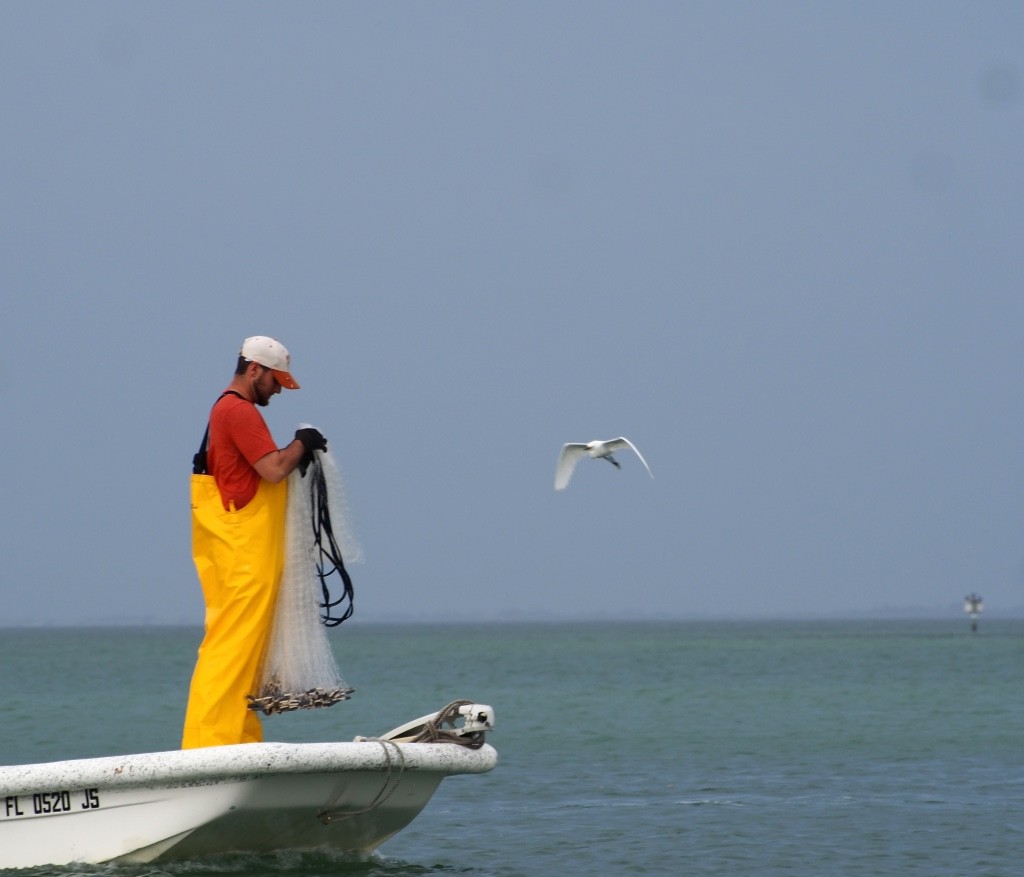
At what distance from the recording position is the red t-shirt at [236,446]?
8289mm

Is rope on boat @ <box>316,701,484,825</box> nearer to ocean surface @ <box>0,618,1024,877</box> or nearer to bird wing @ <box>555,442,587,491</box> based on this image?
ocean surface @ <box>0,618,1024,877</box>

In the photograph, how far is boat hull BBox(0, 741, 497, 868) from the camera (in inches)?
322

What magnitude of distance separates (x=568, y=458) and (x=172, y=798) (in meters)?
6.28

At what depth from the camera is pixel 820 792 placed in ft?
52.7

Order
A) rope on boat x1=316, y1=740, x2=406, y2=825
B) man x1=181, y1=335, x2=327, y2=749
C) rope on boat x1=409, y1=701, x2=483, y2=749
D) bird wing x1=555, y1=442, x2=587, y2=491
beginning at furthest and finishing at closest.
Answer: bird wing x1=555, y1=442, x2=587, y2=491, rope on boat x1=409, y1=701, x2=483, y2=749, rope on boat x1=316, y1=740, x2=406, y2=825, man x1=181, y1=335, x2=327, y2=749

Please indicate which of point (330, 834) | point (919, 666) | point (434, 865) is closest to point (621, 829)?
point (434, 865)

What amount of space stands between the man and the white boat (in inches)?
11.0

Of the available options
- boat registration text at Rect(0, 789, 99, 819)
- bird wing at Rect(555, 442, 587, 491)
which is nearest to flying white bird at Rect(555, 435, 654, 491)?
bird wing at Rect(555, 442, 587, 491)

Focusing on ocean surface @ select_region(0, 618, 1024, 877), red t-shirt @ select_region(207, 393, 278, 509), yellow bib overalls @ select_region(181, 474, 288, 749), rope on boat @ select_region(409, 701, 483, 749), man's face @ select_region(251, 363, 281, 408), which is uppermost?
man's face @ select_region(251, 363, 281, 408)

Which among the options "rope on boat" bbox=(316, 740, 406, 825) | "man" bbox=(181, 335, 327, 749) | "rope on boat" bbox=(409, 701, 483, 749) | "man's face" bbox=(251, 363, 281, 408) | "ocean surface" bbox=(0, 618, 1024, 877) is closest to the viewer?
"man" bbox=(181, 335, 327, 749)

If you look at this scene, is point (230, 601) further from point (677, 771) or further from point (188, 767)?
point (677, 771)

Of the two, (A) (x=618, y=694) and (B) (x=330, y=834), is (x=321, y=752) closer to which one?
(B) (x=330, y=834)

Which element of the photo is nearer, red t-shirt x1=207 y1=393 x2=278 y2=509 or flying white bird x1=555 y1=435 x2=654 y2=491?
red t-shirt x1=207 y1=393 x2=278 y2=509

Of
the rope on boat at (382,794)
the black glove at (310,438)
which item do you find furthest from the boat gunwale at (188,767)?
the black glove at (310,438)
